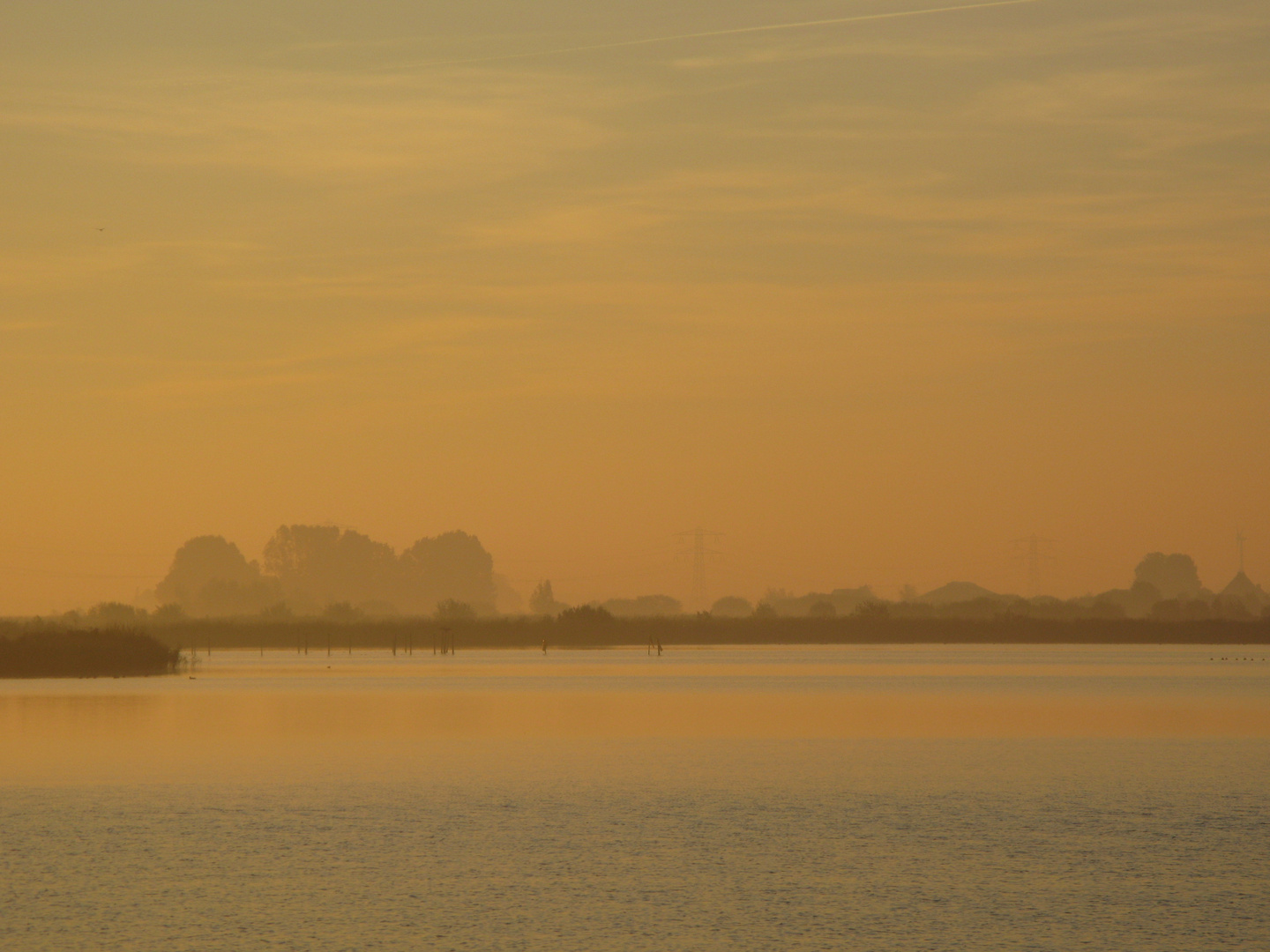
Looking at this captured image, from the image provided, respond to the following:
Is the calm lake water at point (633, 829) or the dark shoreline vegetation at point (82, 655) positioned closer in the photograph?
the calm lake water at point (633, 829)

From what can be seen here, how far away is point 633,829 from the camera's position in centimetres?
2744

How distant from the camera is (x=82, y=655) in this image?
85500mm

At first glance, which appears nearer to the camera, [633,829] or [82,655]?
[633,829]

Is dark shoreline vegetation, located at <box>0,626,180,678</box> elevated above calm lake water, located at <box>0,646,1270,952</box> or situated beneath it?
elevated above

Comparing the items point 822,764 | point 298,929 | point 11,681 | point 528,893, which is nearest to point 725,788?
point 822,764

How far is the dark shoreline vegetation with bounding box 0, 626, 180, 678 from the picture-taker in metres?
83.7

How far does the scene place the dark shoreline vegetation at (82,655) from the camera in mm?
83688

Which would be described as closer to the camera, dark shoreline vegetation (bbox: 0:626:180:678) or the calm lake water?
the calm lake water

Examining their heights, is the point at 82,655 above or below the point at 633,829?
above

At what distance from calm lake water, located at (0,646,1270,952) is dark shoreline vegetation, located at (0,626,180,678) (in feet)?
92.9

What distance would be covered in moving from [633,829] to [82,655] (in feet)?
214

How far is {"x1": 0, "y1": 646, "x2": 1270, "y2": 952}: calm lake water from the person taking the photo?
19531 millimetres

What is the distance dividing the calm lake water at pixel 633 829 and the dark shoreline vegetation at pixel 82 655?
2833cm

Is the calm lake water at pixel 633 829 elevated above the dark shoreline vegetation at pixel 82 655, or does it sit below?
below
